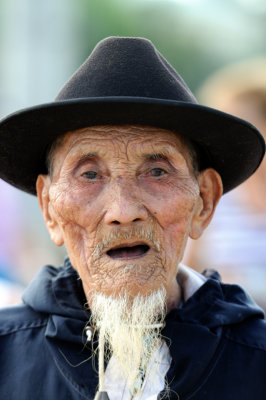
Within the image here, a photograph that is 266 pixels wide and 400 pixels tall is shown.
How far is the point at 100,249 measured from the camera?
2588mm

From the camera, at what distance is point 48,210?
296cm

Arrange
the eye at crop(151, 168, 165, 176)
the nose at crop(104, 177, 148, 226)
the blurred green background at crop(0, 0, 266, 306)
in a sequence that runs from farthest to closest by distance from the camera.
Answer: the blurred green background at crop(0, 0, 266, 306), the eye at crop(151, 168, 165, 176), the nose at crop(104, 177, 148, 226)

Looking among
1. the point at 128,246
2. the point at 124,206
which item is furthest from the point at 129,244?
the point at 124,206

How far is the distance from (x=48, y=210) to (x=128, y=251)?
0.53 m

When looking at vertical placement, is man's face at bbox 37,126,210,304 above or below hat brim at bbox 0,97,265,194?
below

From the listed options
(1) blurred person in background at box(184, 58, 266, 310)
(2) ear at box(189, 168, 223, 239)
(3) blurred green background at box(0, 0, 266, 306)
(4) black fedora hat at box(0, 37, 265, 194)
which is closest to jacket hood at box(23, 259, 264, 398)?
(2) ear at box(189, 168, 223, 239)

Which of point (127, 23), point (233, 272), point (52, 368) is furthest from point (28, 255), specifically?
point (127, 23)

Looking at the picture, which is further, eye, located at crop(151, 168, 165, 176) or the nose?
eye, located at crop(151, 168, 165, 176)

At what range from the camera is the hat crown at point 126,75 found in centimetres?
259

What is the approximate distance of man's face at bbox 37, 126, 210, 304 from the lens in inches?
100.0

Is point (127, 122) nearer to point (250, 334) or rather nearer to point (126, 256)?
point (126, 256)

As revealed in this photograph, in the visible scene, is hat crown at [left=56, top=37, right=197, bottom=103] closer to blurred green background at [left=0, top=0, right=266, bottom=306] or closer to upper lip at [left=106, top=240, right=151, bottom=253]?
upper lip at [left=106, top=240, right=151, bottom=253]

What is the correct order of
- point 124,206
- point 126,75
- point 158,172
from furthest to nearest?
point 158,172
point 126,75
point 124,206

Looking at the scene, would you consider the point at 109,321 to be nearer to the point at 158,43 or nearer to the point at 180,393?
the point at 180,393
